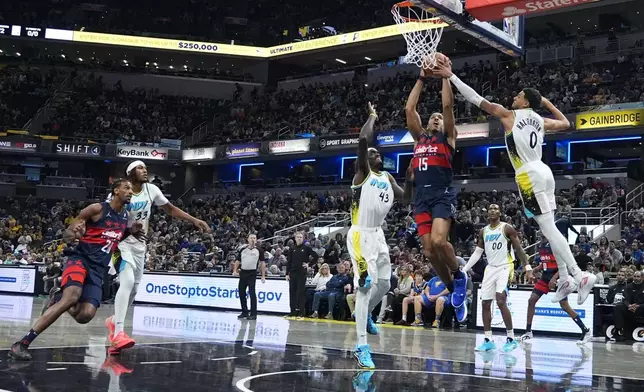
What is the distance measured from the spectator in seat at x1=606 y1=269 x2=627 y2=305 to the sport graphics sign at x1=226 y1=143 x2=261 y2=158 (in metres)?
26.4

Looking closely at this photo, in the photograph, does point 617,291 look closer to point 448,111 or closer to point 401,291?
point 401,291

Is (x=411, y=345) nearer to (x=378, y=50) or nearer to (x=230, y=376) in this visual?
(x=230, y=376)

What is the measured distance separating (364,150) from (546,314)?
980 cm

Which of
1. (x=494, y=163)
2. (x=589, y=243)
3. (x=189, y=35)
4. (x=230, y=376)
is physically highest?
(x=189, y=35)

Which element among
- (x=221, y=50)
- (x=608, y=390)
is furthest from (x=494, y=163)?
(x=608, y=390)

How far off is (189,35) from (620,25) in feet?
84.5

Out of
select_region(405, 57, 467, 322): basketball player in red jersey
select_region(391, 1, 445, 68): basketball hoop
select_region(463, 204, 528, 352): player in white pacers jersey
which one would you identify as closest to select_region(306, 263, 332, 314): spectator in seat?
select_region(463, 204, 528, 352): player in white pacers jersey

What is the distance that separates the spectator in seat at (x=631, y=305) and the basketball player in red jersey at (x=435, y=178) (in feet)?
23.7

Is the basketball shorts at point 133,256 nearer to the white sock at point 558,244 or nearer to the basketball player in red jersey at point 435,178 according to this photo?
the basketball player in red jersey at point 435,178

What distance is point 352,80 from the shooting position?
42.8 meters

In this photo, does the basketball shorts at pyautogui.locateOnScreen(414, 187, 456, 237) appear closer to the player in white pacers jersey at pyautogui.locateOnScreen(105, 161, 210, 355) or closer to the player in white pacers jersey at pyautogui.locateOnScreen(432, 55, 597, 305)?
the player in white pacers jersey at pyautogui.locateOnScreen(432, 55, 597, 305)

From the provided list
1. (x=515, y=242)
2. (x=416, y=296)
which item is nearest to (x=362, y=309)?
(x=515, y=242)

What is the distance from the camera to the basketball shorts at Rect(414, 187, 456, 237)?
839 cm

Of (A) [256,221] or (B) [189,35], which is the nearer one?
(A) [256,221]
